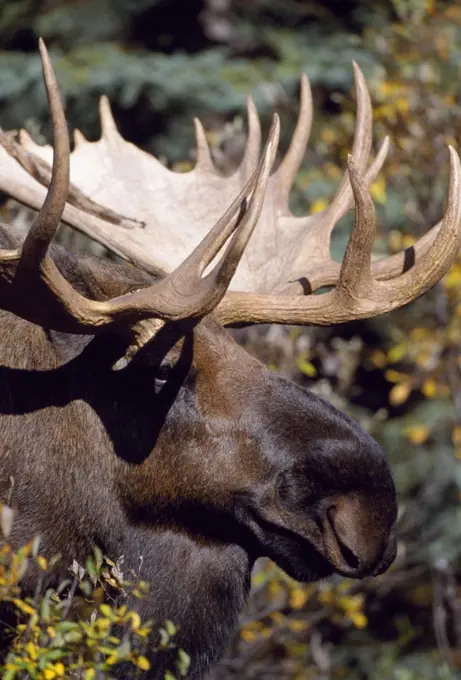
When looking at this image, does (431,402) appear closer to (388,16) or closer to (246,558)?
(388,16)

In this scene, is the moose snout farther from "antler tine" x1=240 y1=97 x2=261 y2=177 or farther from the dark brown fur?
"antler tine" x1=240 y1=97 x2=261 y2=177

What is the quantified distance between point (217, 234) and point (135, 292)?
28 centimetres

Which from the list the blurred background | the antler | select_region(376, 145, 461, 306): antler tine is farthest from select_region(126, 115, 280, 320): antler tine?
the blurred background

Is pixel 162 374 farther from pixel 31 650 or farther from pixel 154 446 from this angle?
pixel 31 650

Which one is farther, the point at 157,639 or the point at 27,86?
the point at 27,86

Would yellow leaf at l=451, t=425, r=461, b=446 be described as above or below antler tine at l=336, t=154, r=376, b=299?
below

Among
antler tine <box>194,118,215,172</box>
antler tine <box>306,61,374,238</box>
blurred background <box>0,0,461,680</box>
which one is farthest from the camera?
blurred background <box>0,0,461,680</box>

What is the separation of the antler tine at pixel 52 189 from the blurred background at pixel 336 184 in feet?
9.65

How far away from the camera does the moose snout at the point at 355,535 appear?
12.7 ft

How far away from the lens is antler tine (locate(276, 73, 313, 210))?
5547mm

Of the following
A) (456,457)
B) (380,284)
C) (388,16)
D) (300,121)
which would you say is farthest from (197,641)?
(388,16)

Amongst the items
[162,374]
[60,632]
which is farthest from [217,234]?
[60,632]

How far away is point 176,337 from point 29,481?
1.94ft

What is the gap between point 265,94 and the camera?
31.0 feet
